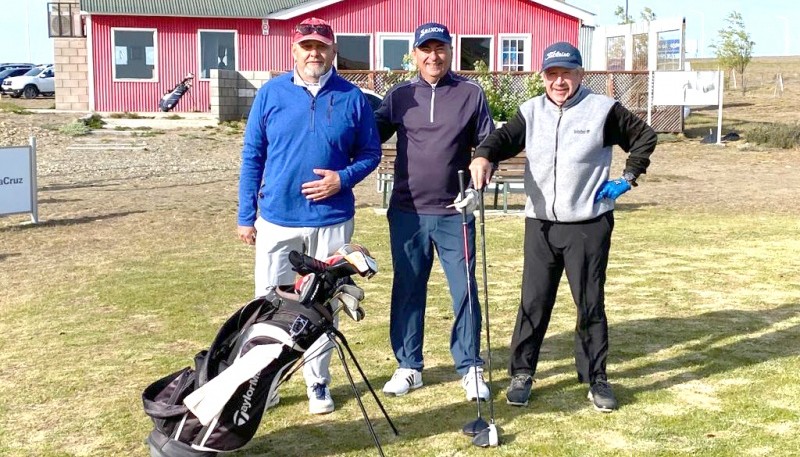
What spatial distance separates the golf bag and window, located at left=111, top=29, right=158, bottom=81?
99cm

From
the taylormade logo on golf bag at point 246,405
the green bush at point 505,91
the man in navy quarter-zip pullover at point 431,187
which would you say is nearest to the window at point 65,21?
the green bush at point 505,91

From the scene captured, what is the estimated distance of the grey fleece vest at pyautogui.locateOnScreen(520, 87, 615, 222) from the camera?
5.06 metres

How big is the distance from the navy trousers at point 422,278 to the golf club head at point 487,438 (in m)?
0.65

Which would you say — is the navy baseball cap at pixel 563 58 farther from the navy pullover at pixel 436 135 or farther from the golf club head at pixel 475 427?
the golf club head at pixel 475 427

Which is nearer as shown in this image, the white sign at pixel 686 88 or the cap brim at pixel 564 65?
the cap brim at pixel 564 65

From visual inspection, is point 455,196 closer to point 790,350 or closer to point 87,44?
point 790,350

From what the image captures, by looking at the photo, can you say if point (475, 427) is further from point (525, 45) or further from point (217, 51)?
point (217, 51)

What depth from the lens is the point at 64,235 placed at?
10891 millimetres

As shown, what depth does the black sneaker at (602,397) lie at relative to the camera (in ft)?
16.7

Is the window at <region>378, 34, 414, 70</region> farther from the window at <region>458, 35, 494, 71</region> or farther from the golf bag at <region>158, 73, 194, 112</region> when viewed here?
the golf bag at <region>158, 73, 194, 112</region>

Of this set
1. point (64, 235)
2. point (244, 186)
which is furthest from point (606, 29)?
point (244, 186)

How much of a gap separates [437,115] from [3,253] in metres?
6.30

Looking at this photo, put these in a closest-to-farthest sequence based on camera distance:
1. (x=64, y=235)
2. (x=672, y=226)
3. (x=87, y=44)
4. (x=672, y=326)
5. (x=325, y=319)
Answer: (x=325, y=319) < (x=672, y=326) < (x=64, y=235) < (x=672, y=226) < (x=87, y=44)

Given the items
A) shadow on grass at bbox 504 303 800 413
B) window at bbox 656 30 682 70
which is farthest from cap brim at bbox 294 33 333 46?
window at bbox 656 30 682 70
